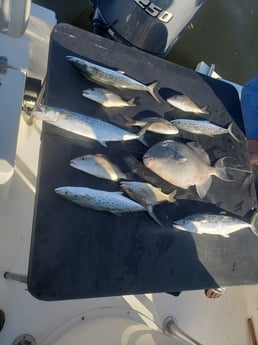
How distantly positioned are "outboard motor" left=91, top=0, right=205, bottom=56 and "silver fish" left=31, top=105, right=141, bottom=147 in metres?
1.06

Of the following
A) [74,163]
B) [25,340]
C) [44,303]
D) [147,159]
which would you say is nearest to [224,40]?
[147,159]

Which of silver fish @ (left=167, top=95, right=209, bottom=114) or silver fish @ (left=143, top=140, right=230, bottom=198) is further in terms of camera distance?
silver fish @ (left=167, top=95, right=209, bottom=114)

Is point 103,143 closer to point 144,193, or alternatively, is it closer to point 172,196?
point 144,193

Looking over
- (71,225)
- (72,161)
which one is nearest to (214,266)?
(71,225)

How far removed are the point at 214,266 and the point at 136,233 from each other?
42cm

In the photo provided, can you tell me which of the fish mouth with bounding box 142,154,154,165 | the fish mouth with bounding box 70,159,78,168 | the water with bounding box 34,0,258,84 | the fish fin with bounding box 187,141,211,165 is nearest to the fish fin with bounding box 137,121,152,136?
the fish mouth with bounding box 142,154,154,165

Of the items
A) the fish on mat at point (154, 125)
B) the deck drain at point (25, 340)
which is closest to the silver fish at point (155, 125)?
the fish on mat at point (154, 125)

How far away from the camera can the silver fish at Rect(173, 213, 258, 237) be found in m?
1.73

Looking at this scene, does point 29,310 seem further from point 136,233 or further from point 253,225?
point 253,225

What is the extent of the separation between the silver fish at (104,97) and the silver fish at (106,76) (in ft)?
0.19

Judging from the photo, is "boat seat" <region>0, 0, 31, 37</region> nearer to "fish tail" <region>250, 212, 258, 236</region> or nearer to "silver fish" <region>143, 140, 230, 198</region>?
"silver fish" <region>143, 140, 230, 198</region>

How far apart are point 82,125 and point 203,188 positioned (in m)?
0.65

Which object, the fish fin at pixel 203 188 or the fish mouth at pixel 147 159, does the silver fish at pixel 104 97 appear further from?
the fish fin at pixel 203 188

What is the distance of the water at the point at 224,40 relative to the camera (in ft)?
12.4
